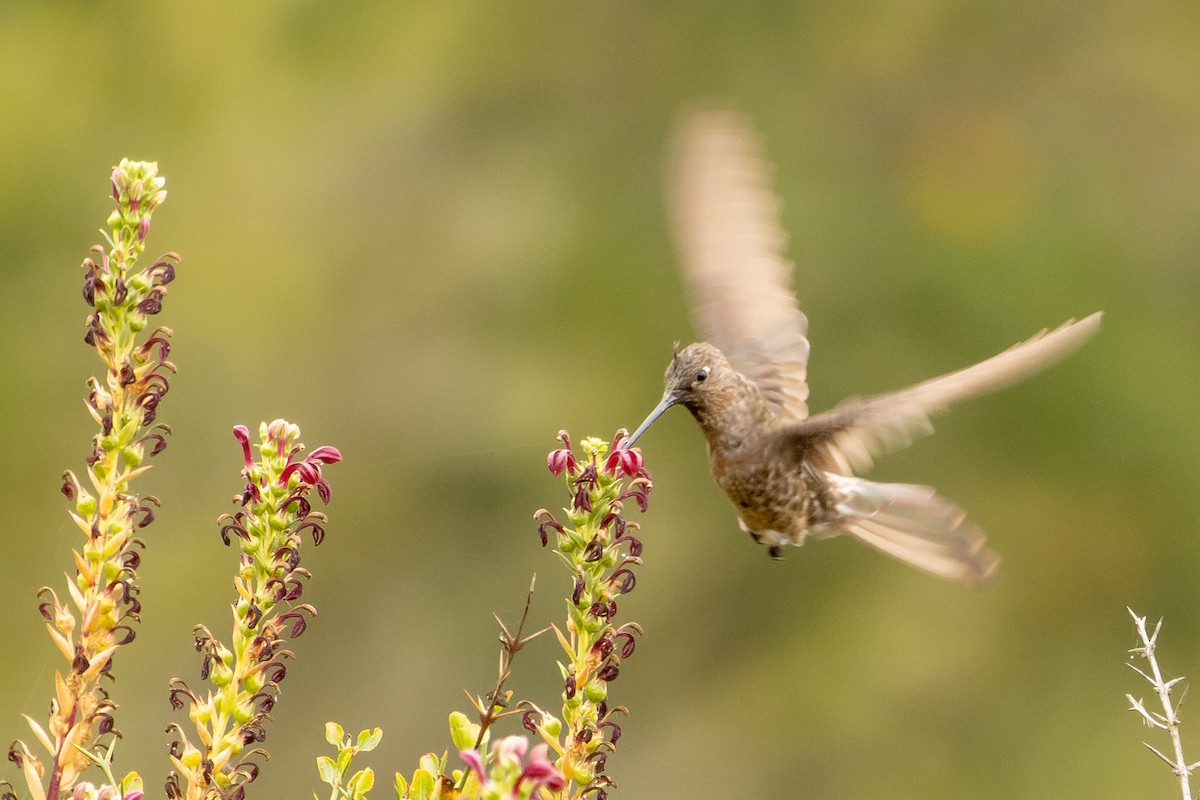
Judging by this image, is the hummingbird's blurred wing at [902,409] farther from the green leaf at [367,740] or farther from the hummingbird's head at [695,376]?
the green leaf at [367,740]

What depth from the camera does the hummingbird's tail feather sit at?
378cm

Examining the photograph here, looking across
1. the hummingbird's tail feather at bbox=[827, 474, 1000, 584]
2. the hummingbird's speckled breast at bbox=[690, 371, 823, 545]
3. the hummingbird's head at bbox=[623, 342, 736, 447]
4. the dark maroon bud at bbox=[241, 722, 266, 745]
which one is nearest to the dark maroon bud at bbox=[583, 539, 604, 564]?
the dark maroon bud at bbox=[241, 722, 266, 745]

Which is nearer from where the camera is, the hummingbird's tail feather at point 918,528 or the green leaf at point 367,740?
the green leaf at point 367,740

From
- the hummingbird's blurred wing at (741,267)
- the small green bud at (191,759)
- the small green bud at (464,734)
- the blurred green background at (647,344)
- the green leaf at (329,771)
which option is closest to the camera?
the small green bud at (464,734)

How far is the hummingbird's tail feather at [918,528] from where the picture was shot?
3.78m

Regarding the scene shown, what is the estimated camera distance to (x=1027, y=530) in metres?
10.9

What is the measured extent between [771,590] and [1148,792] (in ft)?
9.95

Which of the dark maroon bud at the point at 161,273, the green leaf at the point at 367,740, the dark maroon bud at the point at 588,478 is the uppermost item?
the dark maroon bud at the point at 161,273

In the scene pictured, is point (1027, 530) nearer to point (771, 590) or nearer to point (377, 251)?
point (771, 590)

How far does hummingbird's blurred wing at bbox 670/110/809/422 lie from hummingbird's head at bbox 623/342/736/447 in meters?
0.68

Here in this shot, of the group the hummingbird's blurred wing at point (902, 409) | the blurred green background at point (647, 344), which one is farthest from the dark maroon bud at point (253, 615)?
the blurred green background at point (647, 344)

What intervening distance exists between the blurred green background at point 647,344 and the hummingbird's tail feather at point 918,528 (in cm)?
588

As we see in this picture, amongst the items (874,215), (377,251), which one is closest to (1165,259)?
(874,215)

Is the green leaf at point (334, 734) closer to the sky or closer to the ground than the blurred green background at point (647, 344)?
closer to the ground
